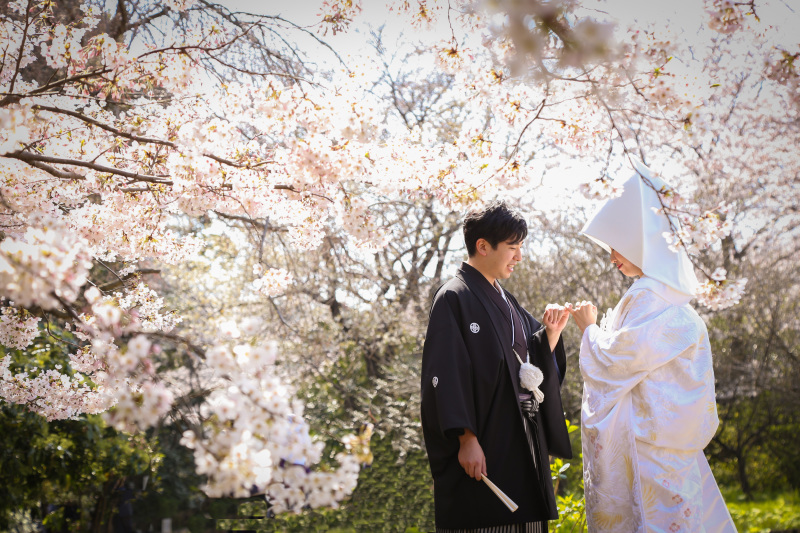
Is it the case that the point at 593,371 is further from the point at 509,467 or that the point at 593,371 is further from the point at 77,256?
the point at 77,256

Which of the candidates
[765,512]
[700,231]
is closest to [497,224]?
[700,231]

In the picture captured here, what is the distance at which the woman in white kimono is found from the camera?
1.91m

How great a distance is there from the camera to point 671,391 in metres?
1.98

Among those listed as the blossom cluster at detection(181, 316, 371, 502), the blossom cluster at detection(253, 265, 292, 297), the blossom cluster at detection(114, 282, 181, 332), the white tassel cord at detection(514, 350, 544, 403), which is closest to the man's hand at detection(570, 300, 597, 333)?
the white tassel cord at detection(514, 350, 544, 403)

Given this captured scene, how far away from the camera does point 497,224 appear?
1.99 metres

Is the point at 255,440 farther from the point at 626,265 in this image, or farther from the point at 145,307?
the point at 145,307

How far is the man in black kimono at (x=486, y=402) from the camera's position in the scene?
1.80 m

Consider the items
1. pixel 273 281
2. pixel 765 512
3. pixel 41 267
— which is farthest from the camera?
pixel 765 512

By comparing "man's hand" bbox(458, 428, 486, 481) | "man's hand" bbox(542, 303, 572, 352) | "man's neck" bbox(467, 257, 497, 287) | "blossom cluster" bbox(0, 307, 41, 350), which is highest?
"man's neck" bbox(467, 257, 497, 287)

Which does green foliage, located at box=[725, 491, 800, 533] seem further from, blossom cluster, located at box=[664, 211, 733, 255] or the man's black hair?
the man's black hair

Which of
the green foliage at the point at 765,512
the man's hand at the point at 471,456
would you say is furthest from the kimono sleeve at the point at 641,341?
the green foliage at the point at 765,512

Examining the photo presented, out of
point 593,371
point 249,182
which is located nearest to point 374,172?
point 249,182

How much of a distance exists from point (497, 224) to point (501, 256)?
4.4 inches

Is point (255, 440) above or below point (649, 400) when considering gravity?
below
